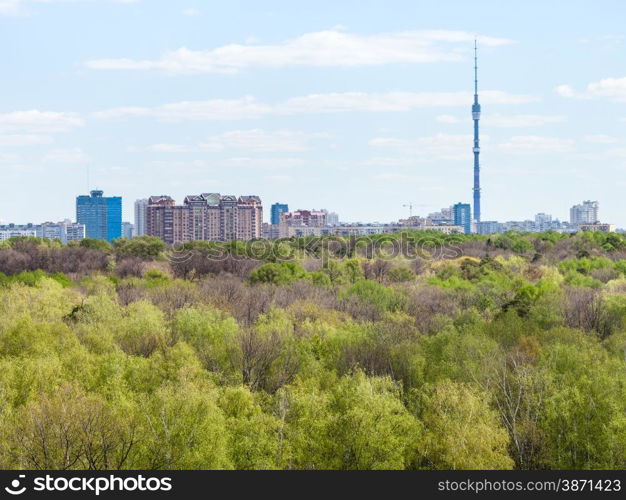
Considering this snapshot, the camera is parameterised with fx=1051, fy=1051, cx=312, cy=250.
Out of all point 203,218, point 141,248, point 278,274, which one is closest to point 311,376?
point 278,274

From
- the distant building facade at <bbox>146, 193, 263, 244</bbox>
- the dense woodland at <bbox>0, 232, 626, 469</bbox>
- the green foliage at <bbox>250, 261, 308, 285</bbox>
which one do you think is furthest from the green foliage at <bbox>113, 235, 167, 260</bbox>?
the distant building facade at <bbox>146, 193, 263, 244</bbox>

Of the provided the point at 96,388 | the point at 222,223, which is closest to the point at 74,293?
the point at 96,388

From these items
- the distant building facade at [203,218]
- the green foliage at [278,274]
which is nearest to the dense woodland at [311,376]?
the green foliage at [278,274]

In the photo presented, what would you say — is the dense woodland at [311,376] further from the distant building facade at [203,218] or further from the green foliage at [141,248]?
the distant building facade at [203,218]

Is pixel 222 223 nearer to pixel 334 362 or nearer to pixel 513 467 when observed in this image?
pixel 334 362

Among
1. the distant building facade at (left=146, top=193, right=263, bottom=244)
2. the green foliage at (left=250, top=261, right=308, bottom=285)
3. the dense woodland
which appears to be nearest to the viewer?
the dense woodland

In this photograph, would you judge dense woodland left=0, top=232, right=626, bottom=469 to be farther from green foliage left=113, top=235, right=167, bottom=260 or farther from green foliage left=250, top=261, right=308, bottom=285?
green foliage left=113, top=235, right=167, bottom=260
